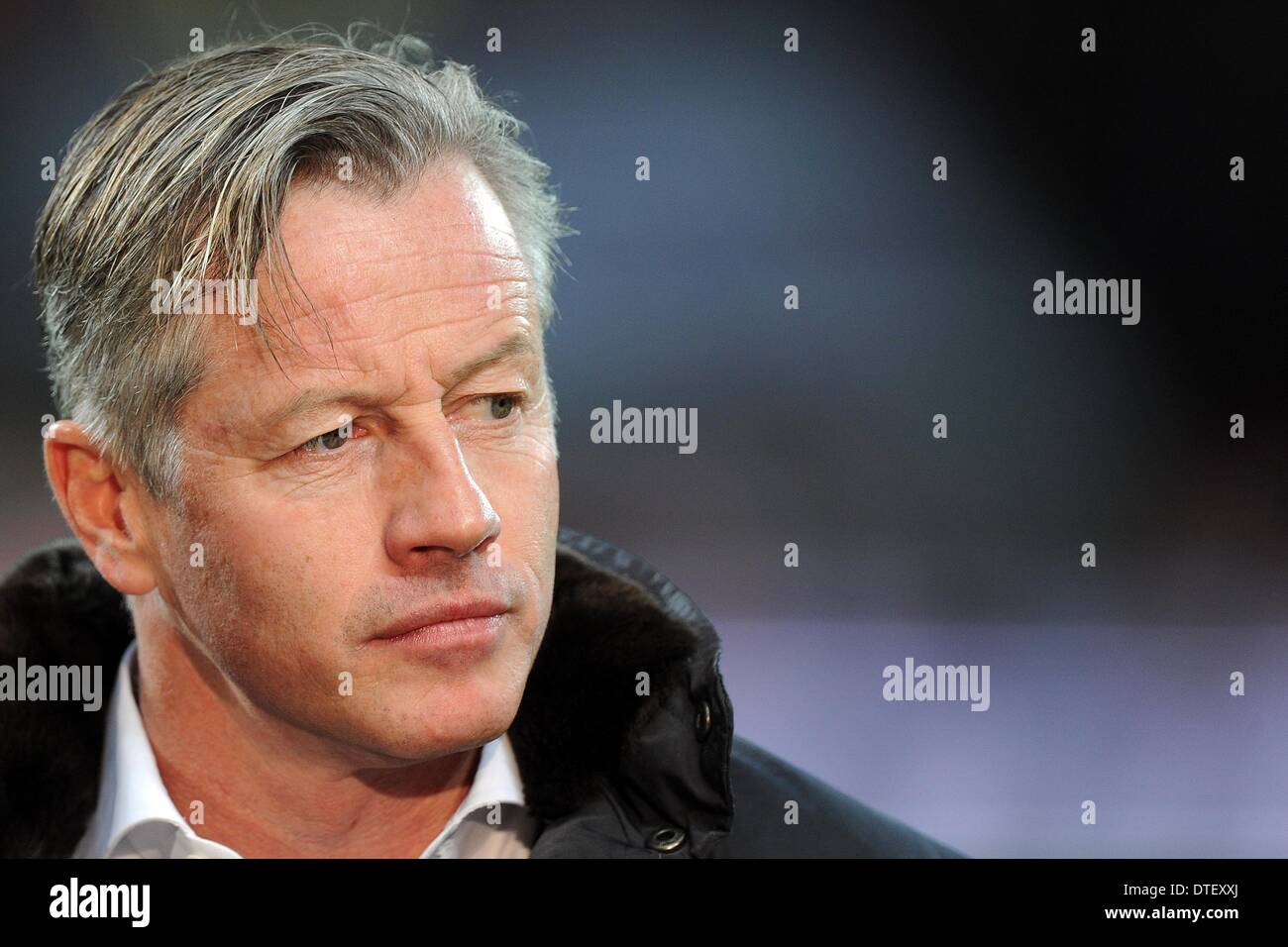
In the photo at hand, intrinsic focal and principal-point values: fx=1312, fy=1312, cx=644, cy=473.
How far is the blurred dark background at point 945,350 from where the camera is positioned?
72.2 inches

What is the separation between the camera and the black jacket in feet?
5.16

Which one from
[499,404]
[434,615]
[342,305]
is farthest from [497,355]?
[434,615]

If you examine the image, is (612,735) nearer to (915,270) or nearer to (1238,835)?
(915,270)

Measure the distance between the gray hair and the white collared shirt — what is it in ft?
1.00

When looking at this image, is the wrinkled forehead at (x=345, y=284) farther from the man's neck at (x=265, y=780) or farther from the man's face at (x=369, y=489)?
the man's neck at (x=265, y=780)

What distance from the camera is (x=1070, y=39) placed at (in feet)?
6.05

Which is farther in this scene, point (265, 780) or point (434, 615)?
point (265, 780)

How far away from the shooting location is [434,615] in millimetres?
1478

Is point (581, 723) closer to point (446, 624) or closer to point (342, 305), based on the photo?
point (446, 624)

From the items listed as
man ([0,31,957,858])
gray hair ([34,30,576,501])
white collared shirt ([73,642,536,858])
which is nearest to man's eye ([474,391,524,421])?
man ([0,31,957,858])

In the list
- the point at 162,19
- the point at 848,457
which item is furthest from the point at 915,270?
the point at 162,19

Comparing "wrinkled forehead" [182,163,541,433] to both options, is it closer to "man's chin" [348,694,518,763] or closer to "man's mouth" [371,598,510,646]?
"man's mouth" [371,598,510,646]

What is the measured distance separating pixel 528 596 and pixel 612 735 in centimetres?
21

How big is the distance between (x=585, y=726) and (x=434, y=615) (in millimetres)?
261
